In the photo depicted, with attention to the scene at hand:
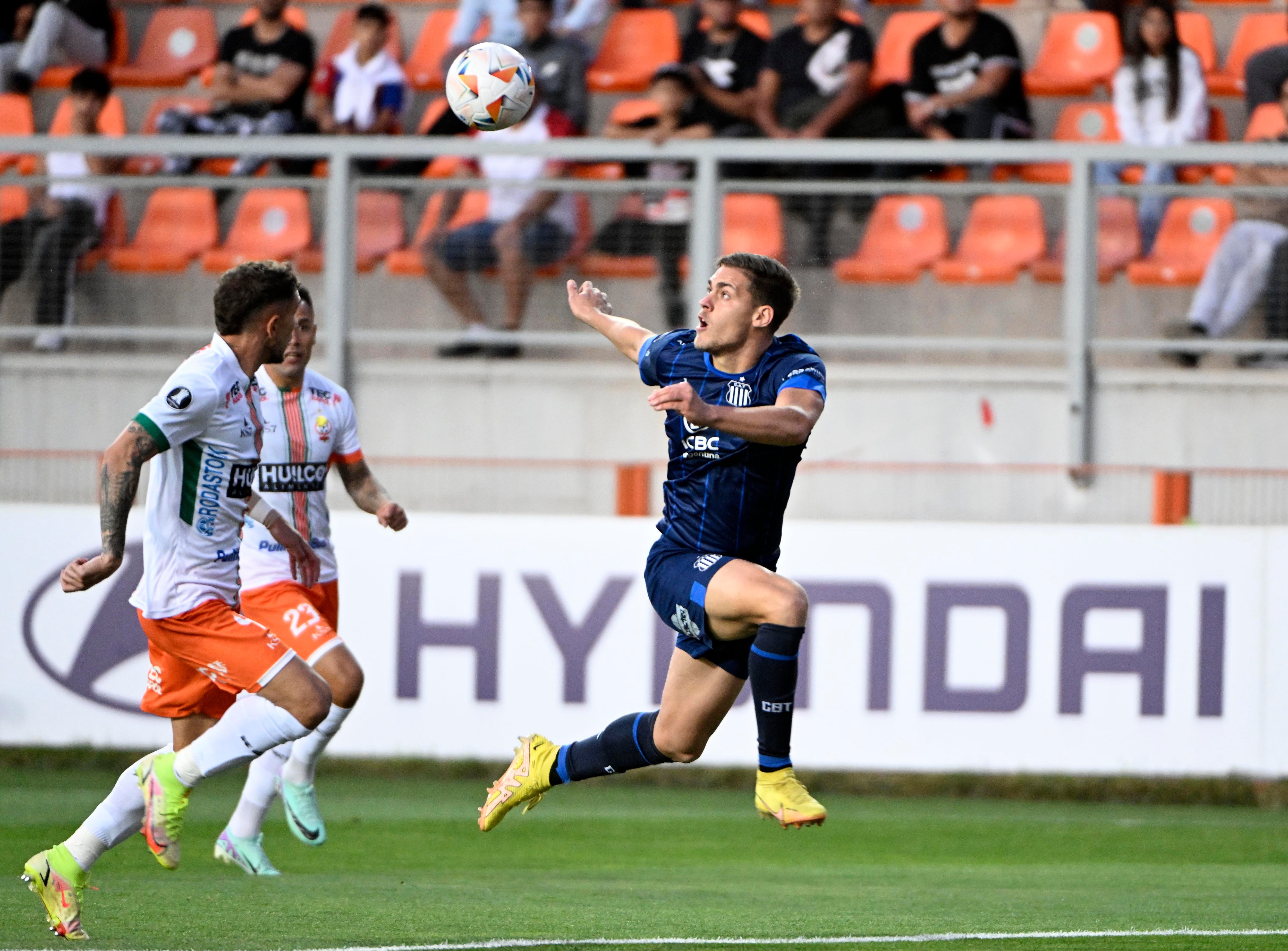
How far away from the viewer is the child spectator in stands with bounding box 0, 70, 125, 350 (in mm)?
11141

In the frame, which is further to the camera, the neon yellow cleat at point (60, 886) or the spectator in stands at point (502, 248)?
the spectator in stands at point (502, 248)

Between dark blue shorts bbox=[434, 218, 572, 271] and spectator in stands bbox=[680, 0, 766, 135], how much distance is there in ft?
5.86

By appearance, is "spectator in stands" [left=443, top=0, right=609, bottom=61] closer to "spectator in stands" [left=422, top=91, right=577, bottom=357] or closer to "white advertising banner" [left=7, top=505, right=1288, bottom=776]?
"spectator in stands" [left=422, top=91, right=577, bottom=357]

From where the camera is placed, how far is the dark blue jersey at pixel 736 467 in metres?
6.04

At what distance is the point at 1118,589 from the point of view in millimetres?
10062

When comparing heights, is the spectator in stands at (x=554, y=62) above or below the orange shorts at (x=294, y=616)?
above

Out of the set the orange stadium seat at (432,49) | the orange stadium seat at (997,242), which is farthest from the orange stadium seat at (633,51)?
the orange stadium seat at (997,242)

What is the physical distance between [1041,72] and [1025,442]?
3.82m

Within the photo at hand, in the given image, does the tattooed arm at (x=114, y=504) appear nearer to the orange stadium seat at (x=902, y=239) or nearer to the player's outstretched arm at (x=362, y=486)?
the player's outstretched arm at (x=362, y=486)

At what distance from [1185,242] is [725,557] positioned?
5808mm

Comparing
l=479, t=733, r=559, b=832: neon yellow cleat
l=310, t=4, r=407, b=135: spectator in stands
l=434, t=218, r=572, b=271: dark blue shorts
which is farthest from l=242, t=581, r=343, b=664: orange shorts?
l=310, t=4, r=407, b=135: spectator in stands

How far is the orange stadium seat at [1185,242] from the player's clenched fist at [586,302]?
5.16 metres

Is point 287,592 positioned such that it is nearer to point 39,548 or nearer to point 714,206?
point 39,548

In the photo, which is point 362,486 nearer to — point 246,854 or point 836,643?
point 246,854
